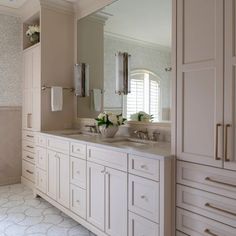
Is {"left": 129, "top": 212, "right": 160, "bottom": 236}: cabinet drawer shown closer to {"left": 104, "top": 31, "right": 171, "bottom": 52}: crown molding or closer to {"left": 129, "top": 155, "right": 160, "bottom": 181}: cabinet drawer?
{"left": 129, "top": 155, "right": 160, "bottom": 181}: cabinet drawer

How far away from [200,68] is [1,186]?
11.3 feet

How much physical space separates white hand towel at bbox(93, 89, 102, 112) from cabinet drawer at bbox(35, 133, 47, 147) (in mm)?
750

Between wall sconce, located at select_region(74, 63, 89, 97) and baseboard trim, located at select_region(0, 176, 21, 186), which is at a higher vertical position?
wall sconce, located at select_region(74, 63, 89, 97)

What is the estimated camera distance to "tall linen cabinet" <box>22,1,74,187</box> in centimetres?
346

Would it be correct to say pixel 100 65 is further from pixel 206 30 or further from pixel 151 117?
pixel 206 30

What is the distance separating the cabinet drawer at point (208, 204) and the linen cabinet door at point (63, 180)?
4.44ft

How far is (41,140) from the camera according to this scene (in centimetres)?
328

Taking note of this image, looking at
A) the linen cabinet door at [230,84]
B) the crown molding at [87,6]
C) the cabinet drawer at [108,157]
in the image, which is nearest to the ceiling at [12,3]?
the crown molding at [87,6]

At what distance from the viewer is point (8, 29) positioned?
392 cm

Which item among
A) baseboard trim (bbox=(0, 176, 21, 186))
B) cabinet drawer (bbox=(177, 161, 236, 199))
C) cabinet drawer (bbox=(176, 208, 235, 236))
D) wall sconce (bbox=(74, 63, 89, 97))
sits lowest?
baseboard trim (bbox=(0, 176, 21, 186))

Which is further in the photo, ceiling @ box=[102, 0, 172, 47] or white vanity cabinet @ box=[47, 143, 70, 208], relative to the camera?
white vanity cabinet @ box=[47, 143, 70, 208]

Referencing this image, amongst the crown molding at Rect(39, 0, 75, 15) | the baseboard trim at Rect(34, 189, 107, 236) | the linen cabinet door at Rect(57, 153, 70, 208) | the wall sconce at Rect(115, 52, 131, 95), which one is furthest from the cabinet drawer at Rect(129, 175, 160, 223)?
the crown molding at Rect(39, 0, 75, 15)

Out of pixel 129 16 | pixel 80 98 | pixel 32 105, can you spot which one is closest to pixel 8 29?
pixel 32 105

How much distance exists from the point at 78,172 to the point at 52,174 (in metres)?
0.61
